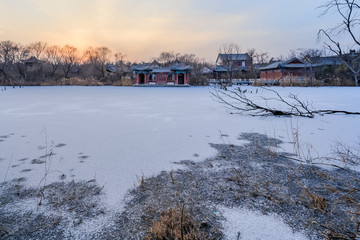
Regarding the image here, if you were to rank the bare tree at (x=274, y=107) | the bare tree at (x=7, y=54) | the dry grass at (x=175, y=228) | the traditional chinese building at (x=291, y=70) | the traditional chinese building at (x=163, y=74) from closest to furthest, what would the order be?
the dry grass at (x=175, y=228) < the bare tree at (x=274, y=107) < the traditional chinese building at (x=291, y=70) < the traditional chinese building at (x=163, y=74) < the bare tree at (x=7, y=54)

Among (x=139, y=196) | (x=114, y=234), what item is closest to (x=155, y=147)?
(x=139, y=196)

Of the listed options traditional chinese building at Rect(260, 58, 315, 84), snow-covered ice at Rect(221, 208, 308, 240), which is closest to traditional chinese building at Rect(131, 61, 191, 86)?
traditional chinese building at Rect(260, 58, 315, 84)

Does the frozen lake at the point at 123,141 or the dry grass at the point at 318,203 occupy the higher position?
the frozen lake at the point at 123,141

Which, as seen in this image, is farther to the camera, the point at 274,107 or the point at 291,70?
the point at 291,70

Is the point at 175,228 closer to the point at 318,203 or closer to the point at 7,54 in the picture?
the point at 318,203

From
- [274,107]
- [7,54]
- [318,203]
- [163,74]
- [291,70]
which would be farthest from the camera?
[7,54]

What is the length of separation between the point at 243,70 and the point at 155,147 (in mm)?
45888

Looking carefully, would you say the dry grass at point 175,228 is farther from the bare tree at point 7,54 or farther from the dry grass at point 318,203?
the bare tree at point 7,54

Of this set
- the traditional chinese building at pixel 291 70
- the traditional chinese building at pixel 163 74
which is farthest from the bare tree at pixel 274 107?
the traditional chinese building at pixel 291 70

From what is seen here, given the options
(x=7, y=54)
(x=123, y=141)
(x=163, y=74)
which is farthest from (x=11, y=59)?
(x=123, y=141)

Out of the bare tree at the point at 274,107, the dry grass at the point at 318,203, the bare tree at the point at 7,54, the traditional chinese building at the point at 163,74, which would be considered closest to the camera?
the dry grass at the point at 318,203

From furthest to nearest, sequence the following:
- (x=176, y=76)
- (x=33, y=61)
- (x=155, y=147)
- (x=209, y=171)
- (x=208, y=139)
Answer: (x=33, y=61) → (x=176, y=76) → (x=208, y=139) → (x=155, y=147) → (x=209, y=171)

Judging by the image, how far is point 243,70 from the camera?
45.9 m

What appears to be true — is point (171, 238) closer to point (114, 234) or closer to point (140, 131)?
point (114, 234)
